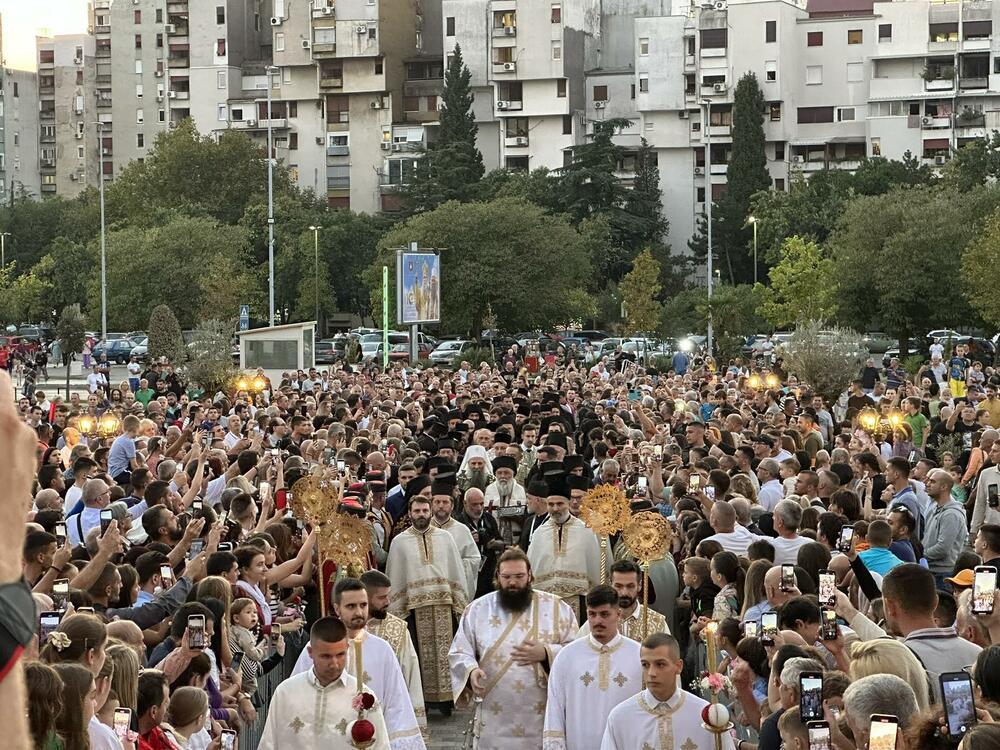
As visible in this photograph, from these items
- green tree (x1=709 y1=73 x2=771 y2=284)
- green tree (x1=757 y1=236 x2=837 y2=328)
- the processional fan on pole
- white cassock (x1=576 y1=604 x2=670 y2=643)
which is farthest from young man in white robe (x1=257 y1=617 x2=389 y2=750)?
green tree (x1=709 y1=73 x2=771 y2=284)

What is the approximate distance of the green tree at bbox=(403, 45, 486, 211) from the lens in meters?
86.2

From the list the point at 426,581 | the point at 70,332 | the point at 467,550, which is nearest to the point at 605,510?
the point at 426,581

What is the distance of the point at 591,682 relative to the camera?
28.5 feet

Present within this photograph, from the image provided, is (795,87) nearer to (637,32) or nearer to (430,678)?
(637,32)

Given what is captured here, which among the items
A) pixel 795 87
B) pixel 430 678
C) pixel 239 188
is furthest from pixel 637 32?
pixel 430 678

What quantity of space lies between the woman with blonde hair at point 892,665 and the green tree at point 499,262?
5648cm

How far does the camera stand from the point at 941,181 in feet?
250

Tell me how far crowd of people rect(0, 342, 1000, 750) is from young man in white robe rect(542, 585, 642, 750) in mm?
12

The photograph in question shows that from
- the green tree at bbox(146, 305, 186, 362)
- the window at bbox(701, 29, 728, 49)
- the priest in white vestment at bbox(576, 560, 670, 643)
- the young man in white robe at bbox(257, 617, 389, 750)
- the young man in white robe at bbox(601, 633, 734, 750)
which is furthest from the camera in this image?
the window at bbox(701, 29, 728, 49)

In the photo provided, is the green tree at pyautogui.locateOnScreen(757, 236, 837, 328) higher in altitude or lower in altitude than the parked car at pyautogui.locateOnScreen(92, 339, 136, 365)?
higher

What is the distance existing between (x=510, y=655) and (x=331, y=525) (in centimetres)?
192

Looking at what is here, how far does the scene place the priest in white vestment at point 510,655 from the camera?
30.8ft

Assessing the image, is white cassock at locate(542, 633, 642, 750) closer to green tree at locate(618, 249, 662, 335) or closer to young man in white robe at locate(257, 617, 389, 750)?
young man in white robe at locate(257, 617, 389, 750)

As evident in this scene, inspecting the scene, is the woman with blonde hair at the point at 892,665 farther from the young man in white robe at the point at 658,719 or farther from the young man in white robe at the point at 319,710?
the young man in white robe at the point at 319,710
